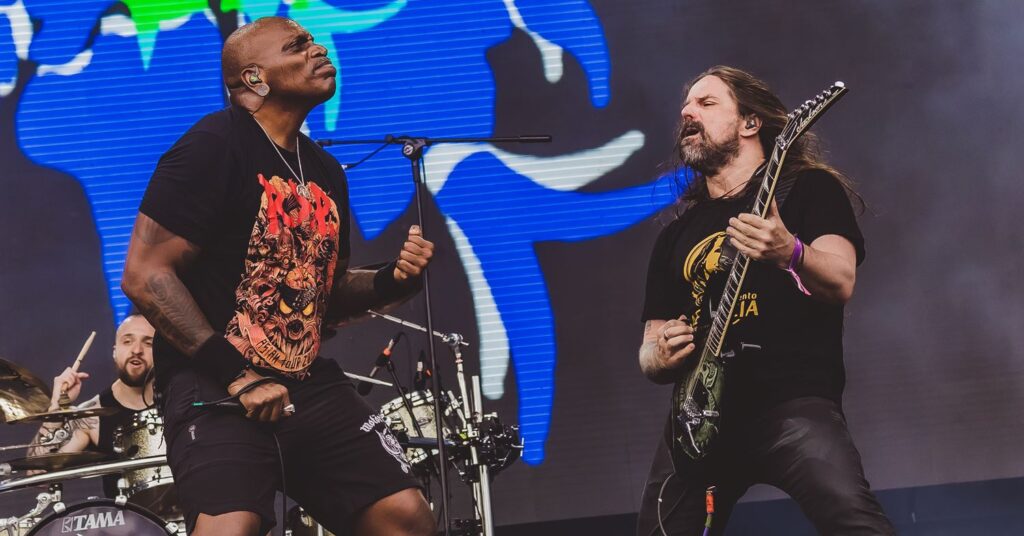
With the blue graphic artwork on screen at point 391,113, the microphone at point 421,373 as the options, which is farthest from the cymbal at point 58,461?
the microphone at point 421,373

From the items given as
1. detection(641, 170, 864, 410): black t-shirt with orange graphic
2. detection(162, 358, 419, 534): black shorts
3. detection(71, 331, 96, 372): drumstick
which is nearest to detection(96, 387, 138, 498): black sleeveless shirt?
detection(71, 331, 96, 372): drumstick

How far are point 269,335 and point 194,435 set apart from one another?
0.93 feet

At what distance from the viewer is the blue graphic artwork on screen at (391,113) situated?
5.75 metres

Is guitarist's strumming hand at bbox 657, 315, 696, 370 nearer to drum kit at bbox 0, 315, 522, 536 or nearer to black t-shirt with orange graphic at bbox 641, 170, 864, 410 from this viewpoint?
black t-shirt with orange graphic at bbox 641, 170, 864, 410

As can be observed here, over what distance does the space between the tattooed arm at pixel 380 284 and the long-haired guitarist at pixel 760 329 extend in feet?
2.34

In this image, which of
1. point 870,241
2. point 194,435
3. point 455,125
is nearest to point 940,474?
point 870,241

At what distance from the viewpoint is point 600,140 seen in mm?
5812

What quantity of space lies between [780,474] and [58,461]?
3492 millimetres

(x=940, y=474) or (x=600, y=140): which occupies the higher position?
(x=600, y=140)

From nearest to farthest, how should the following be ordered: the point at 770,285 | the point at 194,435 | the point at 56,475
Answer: the point at 194,435 → the point at 770,285 → the point at 56,475

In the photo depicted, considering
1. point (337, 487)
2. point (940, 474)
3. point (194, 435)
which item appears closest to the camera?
point (194, 435)

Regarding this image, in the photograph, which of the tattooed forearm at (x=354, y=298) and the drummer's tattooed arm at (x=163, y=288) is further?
the tattooed forearm at (x=354, y=298)

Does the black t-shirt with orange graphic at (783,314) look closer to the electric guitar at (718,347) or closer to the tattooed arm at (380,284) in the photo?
the electric guitar at (718,347)

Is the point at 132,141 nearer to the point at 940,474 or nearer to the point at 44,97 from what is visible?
the point at 44,97
